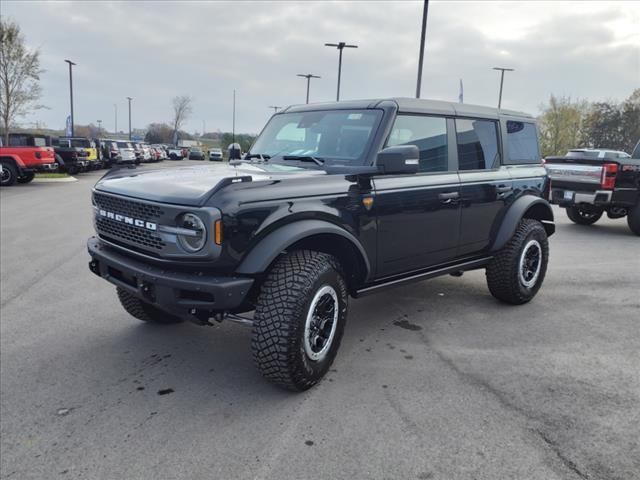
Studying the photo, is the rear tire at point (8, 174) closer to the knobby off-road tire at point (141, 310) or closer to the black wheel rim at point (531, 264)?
the knobby off-road tire at point (141, 310)

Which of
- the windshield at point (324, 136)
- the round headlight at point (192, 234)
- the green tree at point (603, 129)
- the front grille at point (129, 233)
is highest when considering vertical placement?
the green tree at point (603, 129)

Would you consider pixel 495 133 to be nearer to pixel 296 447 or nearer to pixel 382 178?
pixel 382 178

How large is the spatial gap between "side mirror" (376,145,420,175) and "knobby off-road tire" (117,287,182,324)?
7.36ft

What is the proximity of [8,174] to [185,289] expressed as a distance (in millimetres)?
17733

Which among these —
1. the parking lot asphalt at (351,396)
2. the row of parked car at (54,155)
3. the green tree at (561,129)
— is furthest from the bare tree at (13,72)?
the green tree at (561,129)

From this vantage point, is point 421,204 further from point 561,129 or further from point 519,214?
point 561,129

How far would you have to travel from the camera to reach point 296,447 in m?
2.76

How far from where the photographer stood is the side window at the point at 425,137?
3998mm

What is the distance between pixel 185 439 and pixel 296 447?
24.5 inches

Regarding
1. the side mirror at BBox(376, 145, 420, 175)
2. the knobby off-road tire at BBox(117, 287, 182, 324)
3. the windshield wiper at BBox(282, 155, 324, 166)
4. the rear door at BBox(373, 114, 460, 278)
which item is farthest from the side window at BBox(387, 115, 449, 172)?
the knobby off-road tire at BBox(117, 287, 182, 324)

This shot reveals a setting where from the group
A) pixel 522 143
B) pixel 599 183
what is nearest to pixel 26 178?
pixel 599 183

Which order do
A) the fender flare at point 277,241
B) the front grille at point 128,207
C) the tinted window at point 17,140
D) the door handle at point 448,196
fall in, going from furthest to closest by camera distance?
the tinted window at point 17,140
the door handle at point 448,196
the front grille at point 128,207
the fender flare at point 277,241

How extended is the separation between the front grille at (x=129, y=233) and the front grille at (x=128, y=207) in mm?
83

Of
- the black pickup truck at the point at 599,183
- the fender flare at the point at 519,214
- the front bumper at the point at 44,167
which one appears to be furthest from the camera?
the front bumper at the point at 44,167
